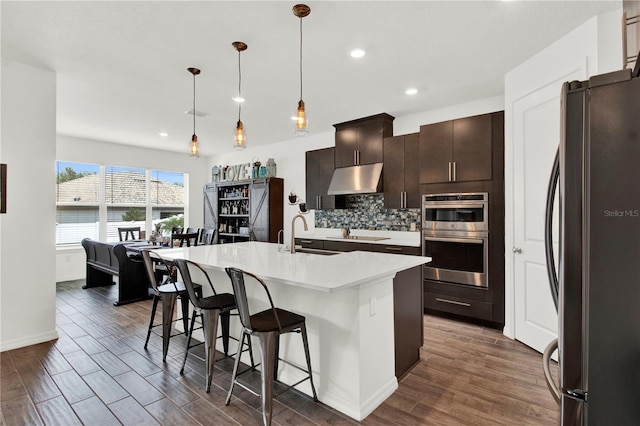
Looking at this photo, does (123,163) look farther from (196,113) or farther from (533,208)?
(533,208)

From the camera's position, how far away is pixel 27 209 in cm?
328

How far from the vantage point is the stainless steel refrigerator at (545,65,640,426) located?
871 millimetres

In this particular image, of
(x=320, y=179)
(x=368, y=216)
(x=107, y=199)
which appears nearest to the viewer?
(x=368, y=216)

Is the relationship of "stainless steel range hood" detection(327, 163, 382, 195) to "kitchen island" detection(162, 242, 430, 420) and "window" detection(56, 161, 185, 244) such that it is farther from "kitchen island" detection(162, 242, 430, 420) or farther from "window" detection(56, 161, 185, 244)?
"window" detection(56, 161, 185, 244)

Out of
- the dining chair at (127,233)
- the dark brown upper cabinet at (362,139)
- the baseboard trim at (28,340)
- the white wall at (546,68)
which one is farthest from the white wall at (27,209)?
the white wall at (546,68)

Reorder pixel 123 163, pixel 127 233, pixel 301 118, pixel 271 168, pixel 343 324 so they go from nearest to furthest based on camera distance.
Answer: pixel 343 324, pixel 301 118, pixel 127 233, pixel 271 168, pixel 123 163

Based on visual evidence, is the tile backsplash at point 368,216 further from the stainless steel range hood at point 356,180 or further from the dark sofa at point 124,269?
Answer: the dark sofa at point 124,269

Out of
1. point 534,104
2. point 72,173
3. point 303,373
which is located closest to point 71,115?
point 72,173

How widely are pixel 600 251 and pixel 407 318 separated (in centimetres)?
193

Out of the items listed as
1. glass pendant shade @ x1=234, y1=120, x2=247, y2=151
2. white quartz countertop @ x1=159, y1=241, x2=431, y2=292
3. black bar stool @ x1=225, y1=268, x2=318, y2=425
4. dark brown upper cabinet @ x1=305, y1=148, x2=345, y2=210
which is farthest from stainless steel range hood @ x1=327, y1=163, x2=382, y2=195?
black bar stool @ x1=225, y1=268, x2=318, y2=425

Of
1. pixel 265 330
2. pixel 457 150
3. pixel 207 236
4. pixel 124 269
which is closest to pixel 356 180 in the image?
pixel 457 150

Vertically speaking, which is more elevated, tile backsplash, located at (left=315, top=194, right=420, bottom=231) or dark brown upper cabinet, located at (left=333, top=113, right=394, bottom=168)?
dark brown upper cabinet, located at (left=333, top=113, right=394, bottom=168)

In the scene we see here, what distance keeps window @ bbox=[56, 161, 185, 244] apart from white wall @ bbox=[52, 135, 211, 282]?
174mm

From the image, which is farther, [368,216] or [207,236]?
[207,236]
